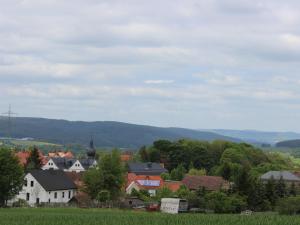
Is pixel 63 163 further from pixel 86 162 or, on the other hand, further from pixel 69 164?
pixel 86 162

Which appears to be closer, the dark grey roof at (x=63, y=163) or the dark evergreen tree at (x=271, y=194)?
the dark evergreen tree at (x=271, y=194)

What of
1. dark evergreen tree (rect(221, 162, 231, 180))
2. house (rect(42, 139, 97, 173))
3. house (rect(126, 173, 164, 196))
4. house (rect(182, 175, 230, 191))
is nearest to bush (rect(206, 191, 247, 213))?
house (rect(126, 173, 164, 196))

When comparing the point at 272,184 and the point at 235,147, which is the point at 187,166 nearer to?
the point at 235,147

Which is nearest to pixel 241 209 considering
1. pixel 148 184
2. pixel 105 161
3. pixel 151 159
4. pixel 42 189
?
pixel 105 161

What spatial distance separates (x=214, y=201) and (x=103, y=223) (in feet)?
107

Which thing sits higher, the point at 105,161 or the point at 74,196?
the point at 105,161

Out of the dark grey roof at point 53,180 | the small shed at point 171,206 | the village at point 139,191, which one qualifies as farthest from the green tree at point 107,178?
the small shed at point 171,206

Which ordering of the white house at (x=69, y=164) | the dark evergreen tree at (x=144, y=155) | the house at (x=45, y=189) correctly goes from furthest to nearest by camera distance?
1. the dark evergreen tree at (x=144, y=155)
2. the white house at (x=69, y=164)
3. the house at (x=45, y=189)

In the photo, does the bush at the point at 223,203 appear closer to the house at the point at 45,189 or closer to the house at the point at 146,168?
Result: the house at the point at 45,189

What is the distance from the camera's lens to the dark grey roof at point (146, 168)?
464 feet

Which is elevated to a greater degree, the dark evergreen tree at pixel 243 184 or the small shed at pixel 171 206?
the dark evergreen tree at pixel 243 184

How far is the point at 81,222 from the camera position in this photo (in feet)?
116

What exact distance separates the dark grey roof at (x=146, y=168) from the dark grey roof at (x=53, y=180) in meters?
46.4

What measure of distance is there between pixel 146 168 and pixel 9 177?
77.1 m
